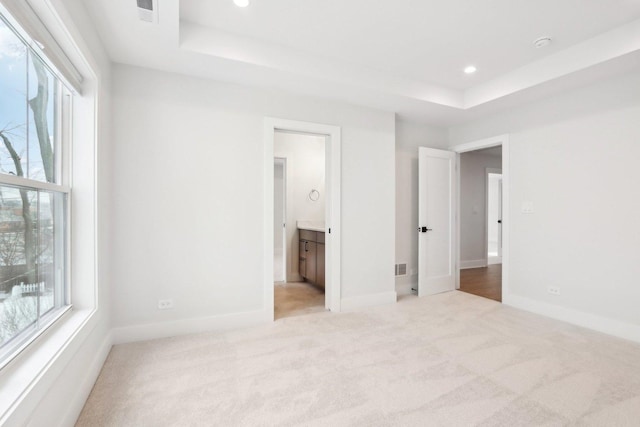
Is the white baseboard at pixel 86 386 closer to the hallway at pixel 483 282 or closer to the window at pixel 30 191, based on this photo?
the window at pixel 30 191

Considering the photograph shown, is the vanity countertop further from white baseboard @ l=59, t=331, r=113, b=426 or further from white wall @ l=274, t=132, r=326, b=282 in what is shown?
white baseboard @ l=59, t=331, r=113, b=426

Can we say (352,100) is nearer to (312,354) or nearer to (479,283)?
(312,354)

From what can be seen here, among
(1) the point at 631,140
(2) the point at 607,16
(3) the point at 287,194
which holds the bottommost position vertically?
(3) the point at 287,194

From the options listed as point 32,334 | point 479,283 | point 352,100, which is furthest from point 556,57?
point 32,334

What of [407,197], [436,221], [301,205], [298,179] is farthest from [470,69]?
[301,205]

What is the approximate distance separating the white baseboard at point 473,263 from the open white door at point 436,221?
186cm

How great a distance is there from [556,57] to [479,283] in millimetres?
3290

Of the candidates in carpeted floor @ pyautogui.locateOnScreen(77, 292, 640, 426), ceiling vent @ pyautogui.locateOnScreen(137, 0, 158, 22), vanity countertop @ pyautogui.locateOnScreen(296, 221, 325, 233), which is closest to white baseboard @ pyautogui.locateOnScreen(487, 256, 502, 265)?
carpeted floor @ pyautogui.locateOnScreen(77, 292, 640, 426)

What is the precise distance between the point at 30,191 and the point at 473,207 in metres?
6.55

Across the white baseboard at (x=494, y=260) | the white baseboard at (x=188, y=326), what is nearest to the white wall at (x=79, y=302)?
the white baseboard at (x=188, y=326)

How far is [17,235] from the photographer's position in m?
1.40

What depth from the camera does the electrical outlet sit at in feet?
8.89

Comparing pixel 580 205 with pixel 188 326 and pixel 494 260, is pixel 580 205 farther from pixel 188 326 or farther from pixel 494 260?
pixel 494 260

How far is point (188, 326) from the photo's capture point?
2.79m
